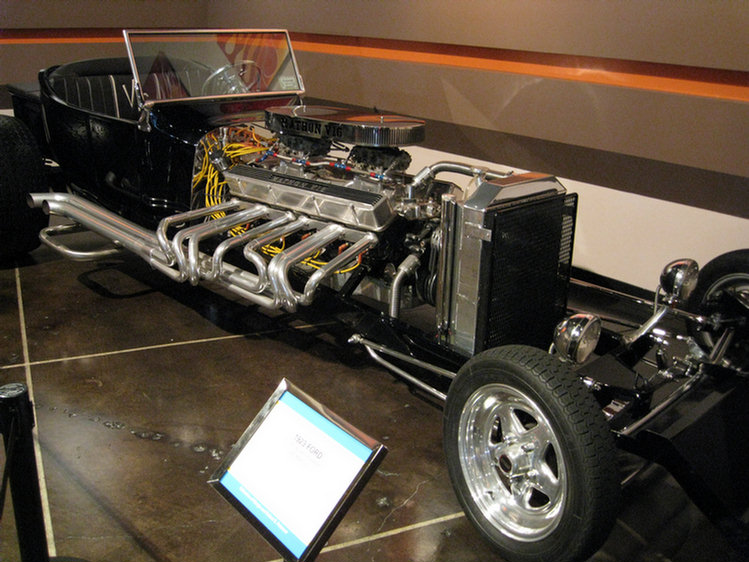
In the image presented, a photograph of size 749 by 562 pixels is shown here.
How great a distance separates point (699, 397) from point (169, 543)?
1688 mm

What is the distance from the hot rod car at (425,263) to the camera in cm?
198

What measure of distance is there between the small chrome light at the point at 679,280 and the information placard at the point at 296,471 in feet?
4.92

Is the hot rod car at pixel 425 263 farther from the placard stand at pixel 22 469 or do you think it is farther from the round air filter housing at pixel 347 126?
the placard stand at pixel 22 469

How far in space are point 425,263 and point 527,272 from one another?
0.46 m

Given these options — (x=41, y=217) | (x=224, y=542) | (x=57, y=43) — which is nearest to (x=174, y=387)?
(x=224, y=542)

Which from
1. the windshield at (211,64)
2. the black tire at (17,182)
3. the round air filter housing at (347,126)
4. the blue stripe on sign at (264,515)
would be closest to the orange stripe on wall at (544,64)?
the windshield at (211,64)

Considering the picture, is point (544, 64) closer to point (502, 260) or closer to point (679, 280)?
point (679, 280)

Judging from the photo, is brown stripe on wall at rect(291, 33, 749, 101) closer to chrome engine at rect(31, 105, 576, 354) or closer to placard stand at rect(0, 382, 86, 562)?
chrome engine at rect(31, 105, 576, 354)

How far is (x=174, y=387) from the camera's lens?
2992 mm

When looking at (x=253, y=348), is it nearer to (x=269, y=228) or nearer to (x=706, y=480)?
(x=269, y=228)

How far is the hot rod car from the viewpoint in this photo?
1981 mm

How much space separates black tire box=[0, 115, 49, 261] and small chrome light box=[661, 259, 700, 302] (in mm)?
3369

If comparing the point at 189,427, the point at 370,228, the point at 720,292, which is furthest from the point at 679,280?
the point at 189,427

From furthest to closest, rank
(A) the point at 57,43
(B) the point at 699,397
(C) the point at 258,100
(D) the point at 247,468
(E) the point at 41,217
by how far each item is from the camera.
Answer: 1. (A) the point at 57,43
2. (E) the point at 41,217
3. (C) the point at 258,100
4. (B) the point at 699,397
5. (D) the point at 247,468
